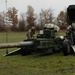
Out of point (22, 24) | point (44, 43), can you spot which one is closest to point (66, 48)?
point (44, 43)

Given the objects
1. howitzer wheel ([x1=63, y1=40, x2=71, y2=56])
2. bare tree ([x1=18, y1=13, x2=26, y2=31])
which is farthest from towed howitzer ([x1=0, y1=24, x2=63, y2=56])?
bare tree ([x1=18, y1=13, x2=26, y2=31])

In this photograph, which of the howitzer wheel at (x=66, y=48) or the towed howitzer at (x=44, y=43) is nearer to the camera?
the towed howitzer at (x=44, y=43)

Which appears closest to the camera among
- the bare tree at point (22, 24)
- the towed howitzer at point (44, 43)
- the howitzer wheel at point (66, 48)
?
the towed howitzer at point (44, 43)

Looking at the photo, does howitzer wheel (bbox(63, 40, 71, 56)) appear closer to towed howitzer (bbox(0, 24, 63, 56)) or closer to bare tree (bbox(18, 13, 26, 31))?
towed howitzer (bbox(0, 24, 63, 56))

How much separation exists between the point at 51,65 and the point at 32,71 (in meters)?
1.77

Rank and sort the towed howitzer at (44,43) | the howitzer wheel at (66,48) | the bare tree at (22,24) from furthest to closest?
the bare tree at (22,24)
the howitzer wheel at (66,48)
the towed howitzer at (44,43)

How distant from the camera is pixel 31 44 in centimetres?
1614

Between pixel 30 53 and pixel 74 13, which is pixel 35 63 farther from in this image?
pixel 74 13

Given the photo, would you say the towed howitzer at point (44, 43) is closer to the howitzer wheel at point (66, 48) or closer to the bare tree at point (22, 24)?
the howitzer wheel at point (66, 48)

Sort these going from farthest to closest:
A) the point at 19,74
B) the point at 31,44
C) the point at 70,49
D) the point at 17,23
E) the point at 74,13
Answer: the point at 17,23 → the point at 74,13 → the point at 70,49 → the point at 31,44 → the point at 19,74

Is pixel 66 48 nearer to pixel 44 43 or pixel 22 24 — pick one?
pixel 44 43

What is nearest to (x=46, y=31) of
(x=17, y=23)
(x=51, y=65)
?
(x=51, y=65)

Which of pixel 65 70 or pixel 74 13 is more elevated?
pixel 74 13

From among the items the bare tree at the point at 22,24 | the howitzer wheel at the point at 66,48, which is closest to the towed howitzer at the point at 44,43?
the howitzer wheel at the point at 66,48
